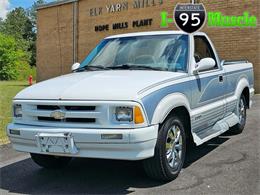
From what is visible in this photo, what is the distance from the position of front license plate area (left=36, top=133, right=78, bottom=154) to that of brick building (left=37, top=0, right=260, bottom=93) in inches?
486

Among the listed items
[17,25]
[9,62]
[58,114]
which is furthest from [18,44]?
[58,114]

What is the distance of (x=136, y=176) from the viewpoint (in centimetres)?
512

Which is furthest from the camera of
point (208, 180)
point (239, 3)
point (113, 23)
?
point (113, 23)

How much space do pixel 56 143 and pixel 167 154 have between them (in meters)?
1.30

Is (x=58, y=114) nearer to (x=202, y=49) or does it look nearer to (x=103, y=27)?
(x=202, y=49)

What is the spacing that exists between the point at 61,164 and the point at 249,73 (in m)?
4.22

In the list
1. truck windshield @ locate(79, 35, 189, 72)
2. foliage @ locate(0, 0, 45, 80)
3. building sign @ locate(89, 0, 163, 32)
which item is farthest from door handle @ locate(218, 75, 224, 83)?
foliage @ locate(0, 0, 45, 80)

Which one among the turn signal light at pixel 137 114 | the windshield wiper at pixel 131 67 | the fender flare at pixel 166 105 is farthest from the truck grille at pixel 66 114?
the windshield wiper at pixel 131 67

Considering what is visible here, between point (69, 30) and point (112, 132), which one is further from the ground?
point (69, 30)

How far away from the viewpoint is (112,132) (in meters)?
4.27

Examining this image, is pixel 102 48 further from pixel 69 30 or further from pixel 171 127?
pixel 69 30

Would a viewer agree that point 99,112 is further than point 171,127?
No

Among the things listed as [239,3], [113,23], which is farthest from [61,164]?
[113,23]

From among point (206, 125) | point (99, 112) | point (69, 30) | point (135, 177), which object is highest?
point (69, 30)
